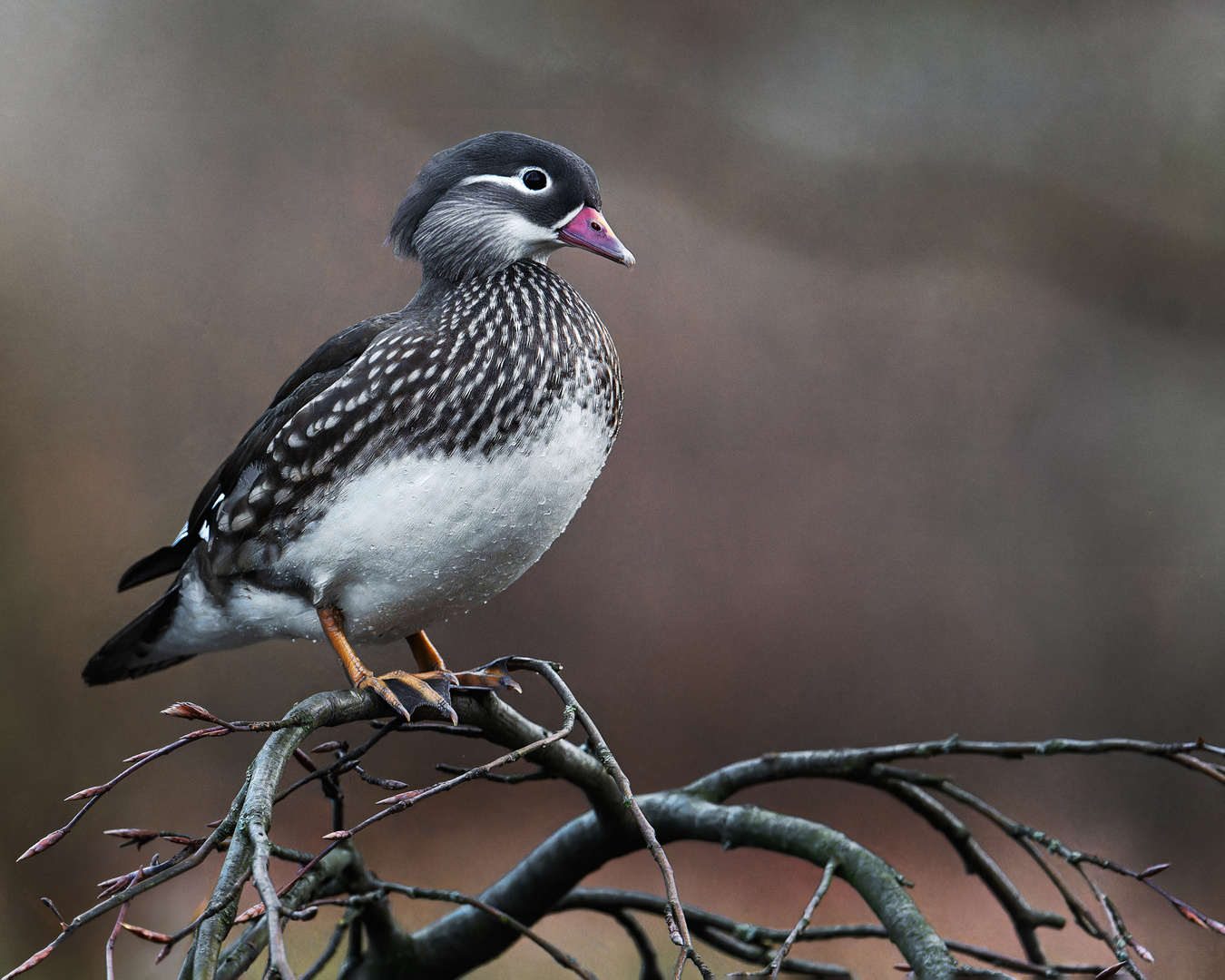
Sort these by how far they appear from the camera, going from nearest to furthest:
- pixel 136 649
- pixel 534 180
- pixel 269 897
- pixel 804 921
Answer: pixel 269 897
pixel 804 921
pixel 534 180
pixel 136 649

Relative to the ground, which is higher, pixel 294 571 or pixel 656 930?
pixel 294 571

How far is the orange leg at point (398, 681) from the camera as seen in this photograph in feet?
1.85

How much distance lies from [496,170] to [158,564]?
373 millimetres

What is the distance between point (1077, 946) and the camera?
1.59m

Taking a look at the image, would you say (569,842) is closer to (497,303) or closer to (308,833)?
(497,303)

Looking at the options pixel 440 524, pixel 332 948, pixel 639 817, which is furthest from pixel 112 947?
pixel 332 948

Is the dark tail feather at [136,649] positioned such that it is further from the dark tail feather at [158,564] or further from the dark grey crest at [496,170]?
the dark grey crest at [496,170]

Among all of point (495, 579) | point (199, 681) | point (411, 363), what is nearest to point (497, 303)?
point (411, 363)

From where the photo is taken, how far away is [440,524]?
59cm

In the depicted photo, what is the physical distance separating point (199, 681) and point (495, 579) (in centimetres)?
92

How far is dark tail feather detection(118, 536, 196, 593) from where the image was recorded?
732mm

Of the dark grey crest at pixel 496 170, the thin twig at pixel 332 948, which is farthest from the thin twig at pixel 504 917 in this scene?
the dark grey crest at pixel 496 170

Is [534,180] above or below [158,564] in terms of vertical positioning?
above

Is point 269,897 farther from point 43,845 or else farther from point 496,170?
point 496,170
